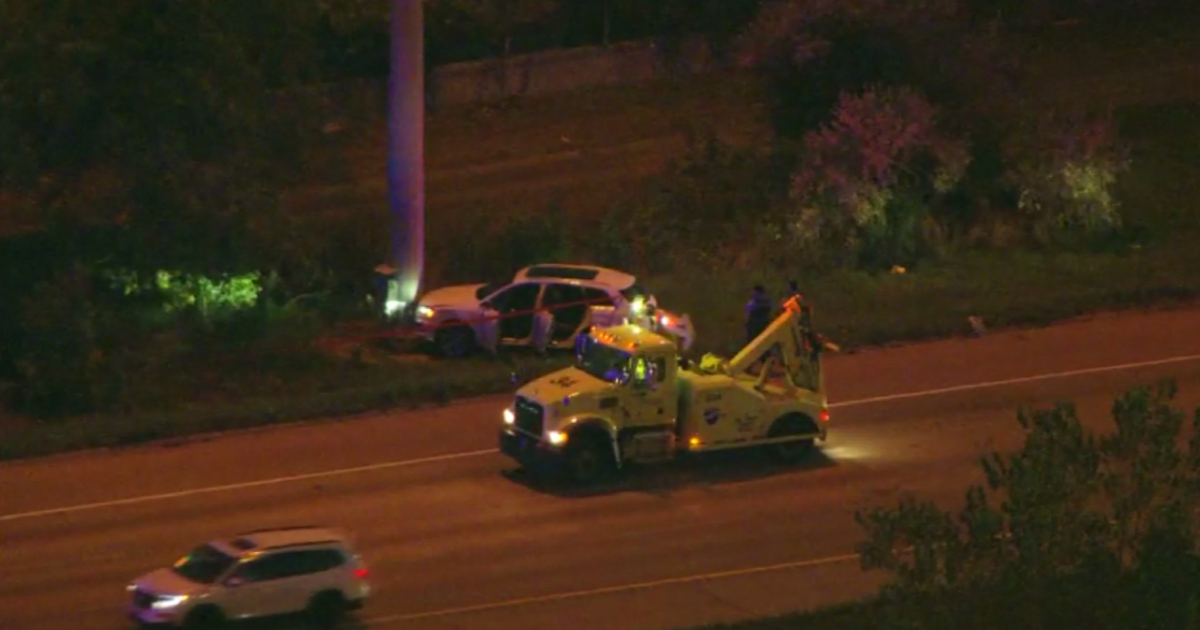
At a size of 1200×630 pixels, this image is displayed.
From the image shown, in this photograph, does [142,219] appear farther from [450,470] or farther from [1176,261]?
[1176,261]

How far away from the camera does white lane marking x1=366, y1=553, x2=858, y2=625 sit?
63.2ft

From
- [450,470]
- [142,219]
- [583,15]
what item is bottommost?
[450,470]

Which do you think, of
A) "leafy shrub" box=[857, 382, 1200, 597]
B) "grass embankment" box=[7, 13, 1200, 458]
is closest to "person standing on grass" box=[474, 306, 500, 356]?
"grass embankment" box=[7, 13, 1200, 458]

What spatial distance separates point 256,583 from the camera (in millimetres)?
18344

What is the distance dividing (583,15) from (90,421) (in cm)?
2718

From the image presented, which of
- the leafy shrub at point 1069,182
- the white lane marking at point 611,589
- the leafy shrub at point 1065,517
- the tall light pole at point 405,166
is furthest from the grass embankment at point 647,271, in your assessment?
the leafy shrub at point 1065,517

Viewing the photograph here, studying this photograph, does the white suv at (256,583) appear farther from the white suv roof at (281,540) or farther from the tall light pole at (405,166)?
the tall light pole at (405,166)

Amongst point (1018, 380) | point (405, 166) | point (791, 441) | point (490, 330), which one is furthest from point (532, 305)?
point (1018, 380)

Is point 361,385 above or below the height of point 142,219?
below

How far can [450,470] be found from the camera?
24.4 m

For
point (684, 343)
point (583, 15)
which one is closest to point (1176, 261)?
point (684, 343)

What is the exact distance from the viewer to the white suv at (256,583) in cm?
1816

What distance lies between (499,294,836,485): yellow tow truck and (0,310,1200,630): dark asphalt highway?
46 cm

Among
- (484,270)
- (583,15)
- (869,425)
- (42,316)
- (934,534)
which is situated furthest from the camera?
(583,15)
